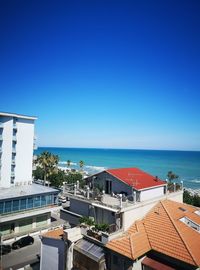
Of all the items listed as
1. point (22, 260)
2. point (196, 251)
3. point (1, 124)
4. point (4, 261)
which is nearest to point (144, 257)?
point (196, 251)

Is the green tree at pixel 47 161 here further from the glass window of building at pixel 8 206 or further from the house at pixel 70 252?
the house at pixel 70 252

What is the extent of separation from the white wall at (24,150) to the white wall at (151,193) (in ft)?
93.2

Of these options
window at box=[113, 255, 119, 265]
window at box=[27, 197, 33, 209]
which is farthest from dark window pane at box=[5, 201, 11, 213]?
window at box=[113, 255, 119, 265]

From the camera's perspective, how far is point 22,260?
87.9 feet

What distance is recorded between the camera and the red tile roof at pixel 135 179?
25.5 m

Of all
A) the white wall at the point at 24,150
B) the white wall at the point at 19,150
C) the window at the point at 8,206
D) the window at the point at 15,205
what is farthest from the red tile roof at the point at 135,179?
the white wall at the point at 24,150

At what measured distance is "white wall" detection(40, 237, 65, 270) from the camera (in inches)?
877

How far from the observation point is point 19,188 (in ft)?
133

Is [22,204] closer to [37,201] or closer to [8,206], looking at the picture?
[8,206]

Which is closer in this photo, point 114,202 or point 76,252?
point 76,252

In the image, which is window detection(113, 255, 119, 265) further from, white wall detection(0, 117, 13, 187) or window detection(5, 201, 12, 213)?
white wall detection(0, 117, 13, 187)

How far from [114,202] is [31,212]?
57.6 feet

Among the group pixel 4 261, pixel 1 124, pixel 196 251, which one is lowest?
pixel 4 261

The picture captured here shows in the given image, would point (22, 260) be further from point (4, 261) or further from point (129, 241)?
point (129, 241)
